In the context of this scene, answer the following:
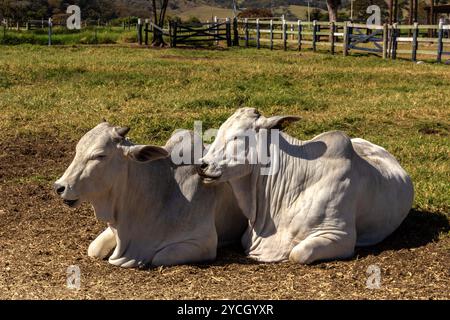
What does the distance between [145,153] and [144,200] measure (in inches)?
14.5

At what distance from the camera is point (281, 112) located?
11594mm

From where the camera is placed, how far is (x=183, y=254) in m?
5.36

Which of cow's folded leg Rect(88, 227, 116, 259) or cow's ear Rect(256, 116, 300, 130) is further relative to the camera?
cow's folded leg Rect(88, 227, 116, 259)

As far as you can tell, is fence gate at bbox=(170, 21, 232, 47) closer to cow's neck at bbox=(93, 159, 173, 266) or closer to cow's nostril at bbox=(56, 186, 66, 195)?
cow's neck at bbox=(93, 159, 173, 266)

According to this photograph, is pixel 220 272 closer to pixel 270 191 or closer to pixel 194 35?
pixel 270 191

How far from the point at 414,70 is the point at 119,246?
14209 millimetres

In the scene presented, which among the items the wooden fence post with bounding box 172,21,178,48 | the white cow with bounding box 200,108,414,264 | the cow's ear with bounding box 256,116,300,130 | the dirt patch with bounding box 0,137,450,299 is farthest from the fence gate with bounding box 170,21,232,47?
the cow's ear with bounding box 256,116,300,130

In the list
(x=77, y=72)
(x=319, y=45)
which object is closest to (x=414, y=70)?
(x=77, y=72)

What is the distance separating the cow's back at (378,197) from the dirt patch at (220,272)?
12 centimetres

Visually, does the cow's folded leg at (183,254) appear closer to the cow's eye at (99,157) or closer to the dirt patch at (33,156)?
the cow's eye at (99,157)

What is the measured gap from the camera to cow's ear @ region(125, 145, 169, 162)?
5.21 meters

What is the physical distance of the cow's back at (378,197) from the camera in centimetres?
564

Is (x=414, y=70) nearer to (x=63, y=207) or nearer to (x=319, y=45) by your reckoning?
(x=319, y=45)

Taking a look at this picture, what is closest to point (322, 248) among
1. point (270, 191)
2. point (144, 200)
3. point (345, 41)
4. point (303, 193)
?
point (303, 193)
